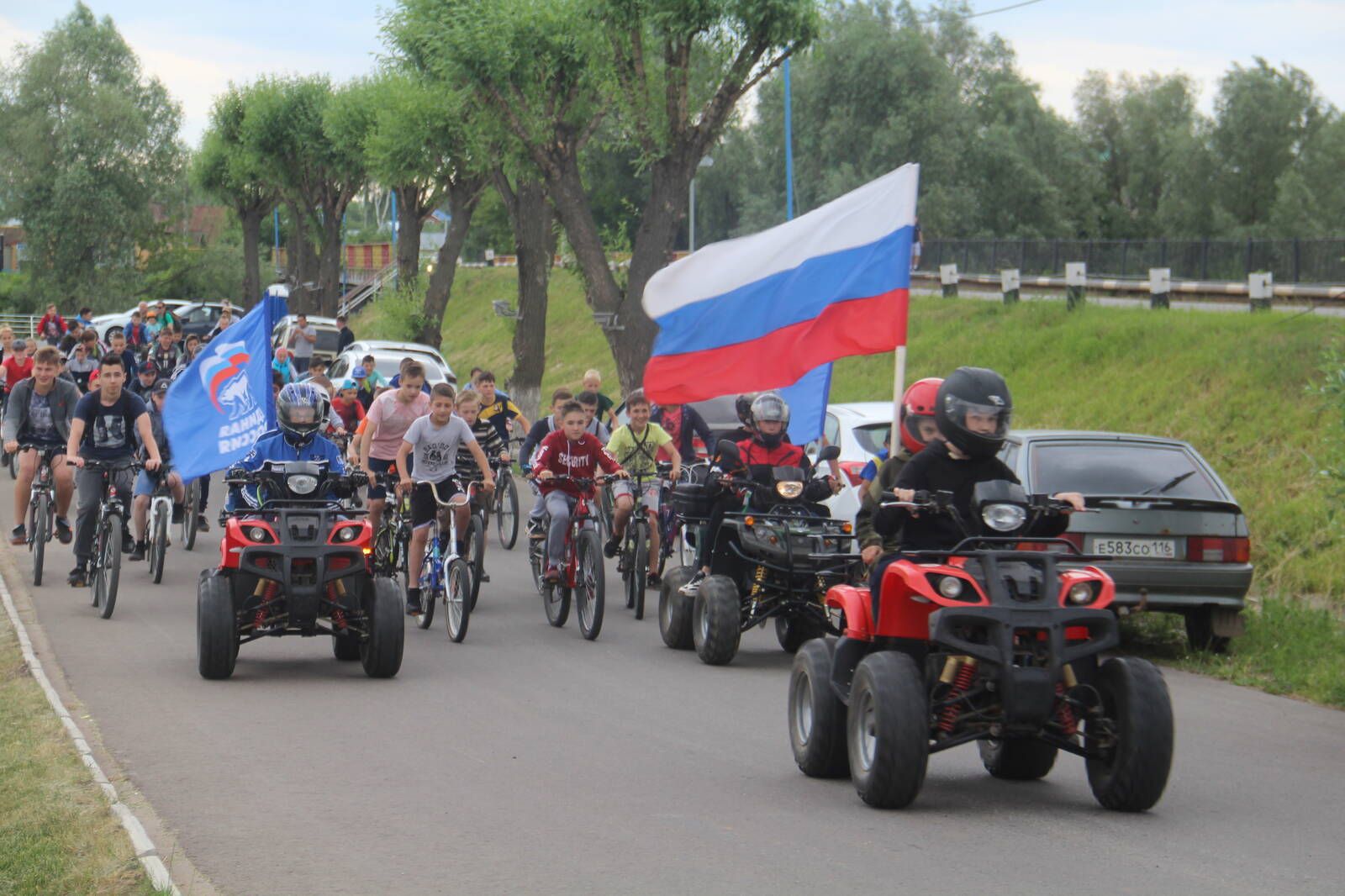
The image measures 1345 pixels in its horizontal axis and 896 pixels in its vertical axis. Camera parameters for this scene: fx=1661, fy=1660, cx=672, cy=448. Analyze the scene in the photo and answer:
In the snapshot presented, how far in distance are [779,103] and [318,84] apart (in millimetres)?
17549

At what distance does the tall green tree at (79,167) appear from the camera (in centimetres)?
6725

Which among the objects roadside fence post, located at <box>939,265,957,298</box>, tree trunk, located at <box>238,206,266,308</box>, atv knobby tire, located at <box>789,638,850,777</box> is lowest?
atv knobby tire, located at <box>789,638,850,777</box>

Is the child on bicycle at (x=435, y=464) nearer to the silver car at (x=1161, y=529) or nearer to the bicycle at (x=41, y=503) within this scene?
the bicycle at (x=41, y=503)

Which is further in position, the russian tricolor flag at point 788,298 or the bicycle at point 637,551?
the bicycle at point 637,551

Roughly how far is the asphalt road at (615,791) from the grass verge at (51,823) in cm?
30

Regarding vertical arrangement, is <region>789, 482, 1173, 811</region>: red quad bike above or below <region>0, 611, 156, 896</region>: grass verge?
above

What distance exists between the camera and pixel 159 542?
1561 centimetres

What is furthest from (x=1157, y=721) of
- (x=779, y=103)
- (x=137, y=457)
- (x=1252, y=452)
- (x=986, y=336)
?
(x=779, y=103)

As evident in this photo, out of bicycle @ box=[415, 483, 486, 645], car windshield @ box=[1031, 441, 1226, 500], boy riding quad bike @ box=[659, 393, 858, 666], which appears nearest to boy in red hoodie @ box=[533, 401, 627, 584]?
bicycle @ box=[415, 483, 486, 645]

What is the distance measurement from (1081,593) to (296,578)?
18.7 feet

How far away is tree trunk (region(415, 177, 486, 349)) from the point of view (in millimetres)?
44594

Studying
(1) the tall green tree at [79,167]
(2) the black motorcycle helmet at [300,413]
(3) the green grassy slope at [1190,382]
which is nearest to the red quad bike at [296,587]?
(2) the black motorcycle helmet at [300,413]

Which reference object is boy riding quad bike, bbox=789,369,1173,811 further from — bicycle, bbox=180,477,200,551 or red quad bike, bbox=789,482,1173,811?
bicycle, bbox=180,477,200,551

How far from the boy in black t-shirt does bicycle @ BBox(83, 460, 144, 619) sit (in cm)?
5
